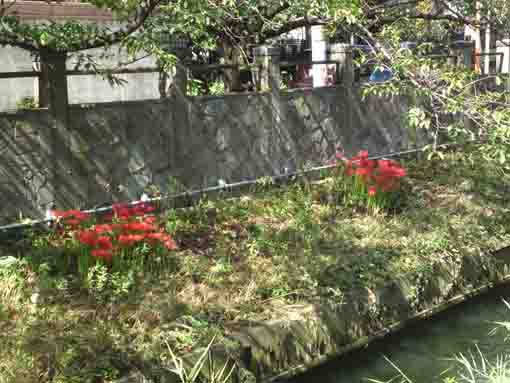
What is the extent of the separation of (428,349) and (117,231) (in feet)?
9.13

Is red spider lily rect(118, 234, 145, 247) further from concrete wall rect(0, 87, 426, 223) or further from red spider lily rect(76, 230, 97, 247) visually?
concrete wall rect(0, 87, 426, 223)

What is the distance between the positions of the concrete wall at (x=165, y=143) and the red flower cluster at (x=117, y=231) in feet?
2.08

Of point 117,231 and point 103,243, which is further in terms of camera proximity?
point 117,231

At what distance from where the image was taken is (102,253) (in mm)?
5195

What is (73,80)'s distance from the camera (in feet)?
37.0

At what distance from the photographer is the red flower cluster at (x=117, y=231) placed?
17.4 feet

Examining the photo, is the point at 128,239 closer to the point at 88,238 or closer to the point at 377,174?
the point at 88,238

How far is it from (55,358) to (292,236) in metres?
2.91

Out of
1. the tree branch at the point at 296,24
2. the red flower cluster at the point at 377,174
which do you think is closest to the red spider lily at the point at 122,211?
the red flower cluster at the point at 377,174

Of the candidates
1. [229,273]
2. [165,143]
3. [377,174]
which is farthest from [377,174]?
[229,273]

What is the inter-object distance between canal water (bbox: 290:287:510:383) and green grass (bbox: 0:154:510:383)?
52cm

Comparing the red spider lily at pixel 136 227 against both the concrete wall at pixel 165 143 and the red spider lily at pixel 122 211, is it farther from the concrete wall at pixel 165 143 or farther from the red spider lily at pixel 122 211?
the concrete wall at pixel 165 143

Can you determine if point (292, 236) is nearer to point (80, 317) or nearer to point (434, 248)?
point (434, 248)

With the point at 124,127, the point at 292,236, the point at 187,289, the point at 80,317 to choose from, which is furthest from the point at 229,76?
the point at 80,317
